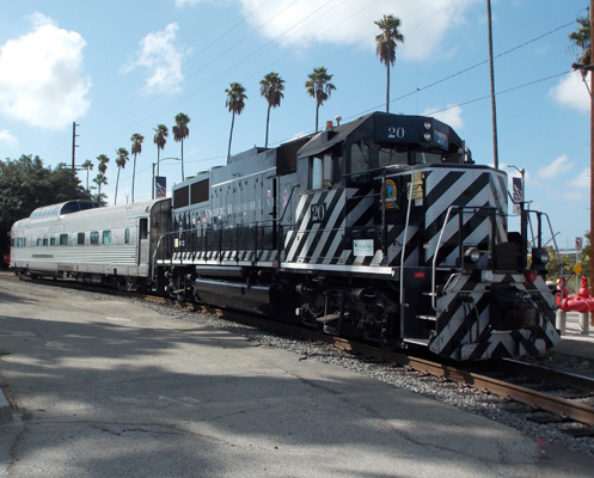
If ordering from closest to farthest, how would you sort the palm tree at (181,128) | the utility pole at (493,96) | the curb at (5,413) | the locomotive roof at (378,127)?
1. the curb at (5,413)
2. the locomotive roof at (378,127)
3. the utility pole at (493,96)
4. the palm tree at (181,128)

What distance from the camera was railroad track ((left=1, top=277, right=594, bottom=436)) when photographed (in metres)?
5.34


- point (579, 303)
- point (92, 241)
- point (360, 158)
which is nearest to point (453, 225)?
point (360, 158)

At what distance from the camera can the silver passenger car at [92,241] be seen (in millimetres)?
17391

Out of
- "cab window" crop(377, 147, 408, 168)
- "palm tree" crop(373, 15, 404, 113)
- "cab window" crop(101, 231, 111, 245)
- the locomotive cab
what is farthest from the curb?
"palm tree" crop(373, 15, 404, 113)

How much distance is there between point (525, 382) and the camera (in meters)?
6.91

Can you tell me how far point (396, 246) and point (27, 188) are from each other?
3939 centimetres

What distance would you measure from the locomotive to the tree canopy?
34.4 m

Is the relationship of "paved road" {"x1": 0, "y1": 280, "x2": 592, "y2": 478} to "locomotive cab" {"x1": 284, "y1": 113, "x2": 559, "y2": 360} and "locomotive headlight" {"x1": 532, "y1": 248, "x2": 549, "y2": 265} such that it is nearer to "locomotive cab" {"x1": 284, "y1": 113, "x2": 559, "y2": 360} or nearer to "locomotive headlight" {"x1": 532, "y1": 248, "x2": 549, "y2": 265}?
"locomotive cab" {"x1": 284, "y1": 113, "x2": 559, "y2": 360}

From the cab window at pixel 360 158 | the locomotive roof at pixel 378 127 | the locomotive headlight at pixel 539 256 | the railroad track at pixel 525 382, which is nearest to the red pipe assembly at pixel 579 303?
the locomotive headlight at pixel 539 256

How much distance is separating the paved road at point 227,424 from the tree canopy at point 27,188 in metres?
35.9

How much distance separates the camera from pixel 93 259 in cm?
2119

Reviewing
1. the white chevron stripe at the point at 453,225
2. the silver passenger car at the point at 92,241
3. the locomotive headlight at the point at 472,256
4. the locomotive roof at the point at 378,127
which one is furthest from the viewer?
the silver passenger car at the point at 92,241

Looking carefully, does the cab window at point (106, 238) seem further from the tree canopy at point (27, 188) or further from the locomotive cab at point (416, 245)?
the tree canopy at point (27, 188)

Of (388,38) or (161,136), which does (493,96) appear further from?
(161,136)
